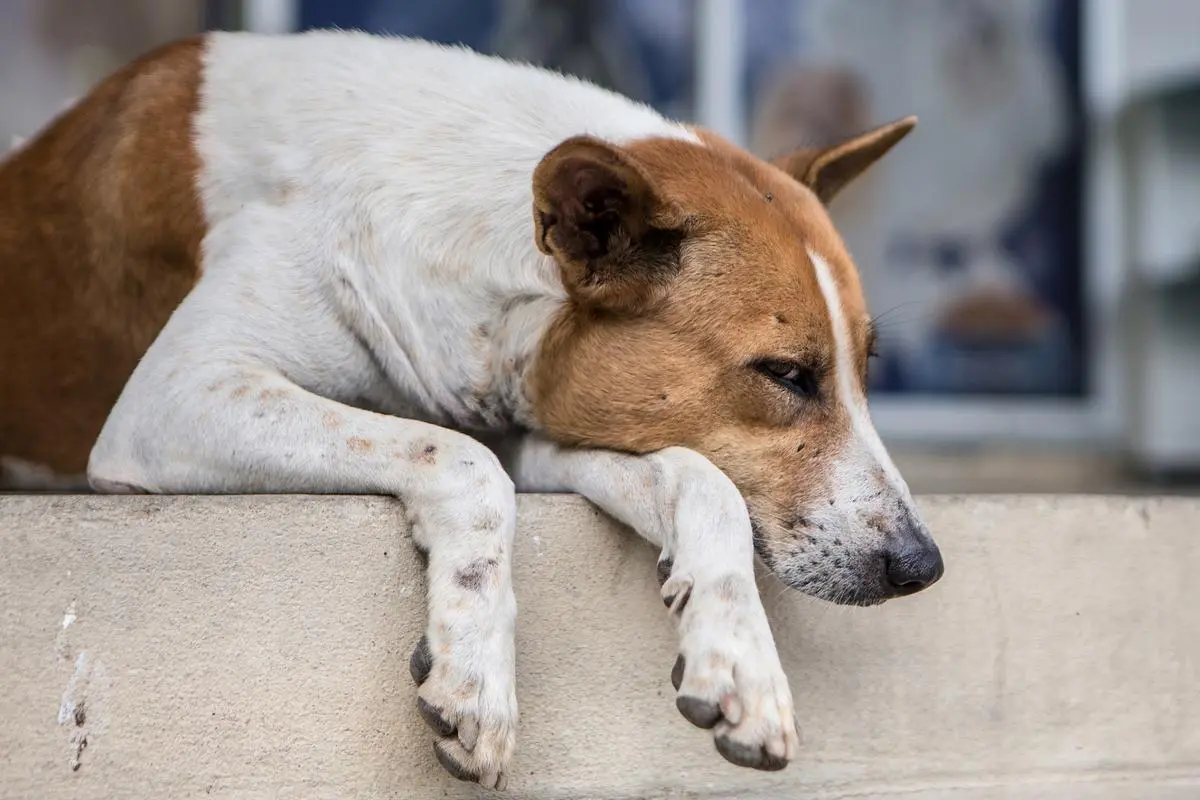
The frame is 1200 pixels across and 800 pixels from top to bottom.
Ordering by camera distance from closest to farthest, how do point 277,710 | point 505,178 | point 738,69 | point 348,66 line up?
point 277,710 < point 505,178 < point 348,66 < point 738,69

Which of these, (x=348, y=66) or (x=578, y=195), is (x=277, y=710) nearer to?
(x=578, y=195)

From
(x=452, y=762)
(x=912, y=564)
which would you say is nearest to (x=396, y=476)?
(x=452, y=762)

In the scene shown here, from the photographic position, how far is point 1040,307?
5500 mm

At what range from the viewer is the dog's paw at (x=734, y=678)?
1.68 m

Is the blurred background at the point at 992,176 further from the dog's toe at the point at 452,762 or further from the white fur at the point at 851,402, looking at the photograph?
the dog's toe at the point at 452,762

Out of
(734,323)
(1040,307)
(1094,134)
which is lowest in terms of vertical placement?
(1040,307)

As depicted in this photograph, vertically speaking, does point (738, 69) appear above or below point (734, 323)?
below

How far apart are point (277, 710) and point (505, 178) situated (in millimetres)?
948

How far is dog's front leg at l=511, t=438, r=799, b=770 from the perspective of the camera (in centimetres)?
169

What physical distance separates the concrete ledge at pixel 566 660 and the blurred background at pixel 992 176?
2.76 meters

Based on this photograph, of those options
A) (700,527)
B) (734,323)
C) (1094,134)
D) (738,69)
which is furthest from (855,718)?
(1094,134)

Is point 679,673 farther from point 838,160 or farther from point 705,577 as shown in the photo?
point 838,160

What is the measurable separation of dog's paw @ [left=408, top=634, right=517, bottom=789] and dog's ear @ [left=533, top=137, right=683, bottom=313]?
634 mm

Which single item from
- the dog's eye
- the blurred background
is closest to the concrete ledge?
the dog's eye
